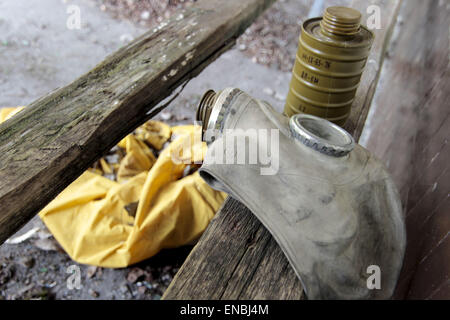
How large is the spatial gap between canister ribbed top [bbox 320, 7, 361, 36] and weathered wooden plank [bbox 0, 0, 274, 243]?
721 mm

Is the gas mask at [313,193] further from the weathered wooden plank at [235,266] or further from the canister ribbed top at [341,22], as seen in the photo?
the canister ribbed top at [341,22]

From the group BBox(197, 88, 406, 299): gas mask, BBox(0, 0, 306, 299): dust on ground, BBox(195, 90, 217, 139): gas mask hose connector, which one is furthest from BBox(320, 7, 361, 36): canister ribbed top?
BBox(0, 0, 306, 299): dust on ground

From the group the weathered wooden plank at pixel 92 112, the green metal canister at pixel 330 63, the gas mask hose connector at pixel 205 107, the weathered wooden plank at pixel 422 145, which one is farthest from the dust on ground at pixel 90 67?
the weathered wooden plank at pixel 422 145

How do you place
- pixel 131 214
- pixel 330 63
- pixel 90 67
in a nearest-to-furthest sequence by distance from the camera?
pixel 330 63, pixel 131 214, pixel 90 67

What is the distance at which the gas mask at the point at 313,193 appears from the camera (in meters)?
1.03

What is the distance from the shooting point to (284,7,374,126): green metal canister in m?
1.47

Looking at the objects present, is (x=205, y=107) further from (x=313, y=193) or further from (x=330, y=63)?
(x=330, y=63)

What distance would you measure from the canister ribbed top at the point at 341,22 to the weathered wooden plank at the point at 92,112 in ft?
2.36

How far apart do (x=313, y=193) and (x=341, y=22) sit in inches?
30.0

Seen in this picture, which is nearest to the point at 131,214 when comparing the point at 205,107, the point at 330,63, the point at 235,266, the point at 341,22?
the point at 205,107

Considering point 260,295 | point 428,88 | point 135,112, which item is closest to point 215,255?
point 260,295

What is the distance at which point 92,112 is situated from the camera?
1396 mm

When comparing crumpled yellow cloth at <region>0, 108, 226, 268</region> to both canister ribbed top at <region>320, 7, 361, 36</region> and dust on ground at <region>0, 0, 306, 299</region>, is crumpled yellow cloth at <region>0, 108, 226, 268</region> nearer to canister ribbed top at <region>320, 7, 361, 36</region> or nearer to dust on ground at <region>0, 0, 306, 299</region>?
dust on ground at <region>0, 0, 306, 299</region>

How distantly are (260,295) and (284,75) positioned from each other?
4097 mm
